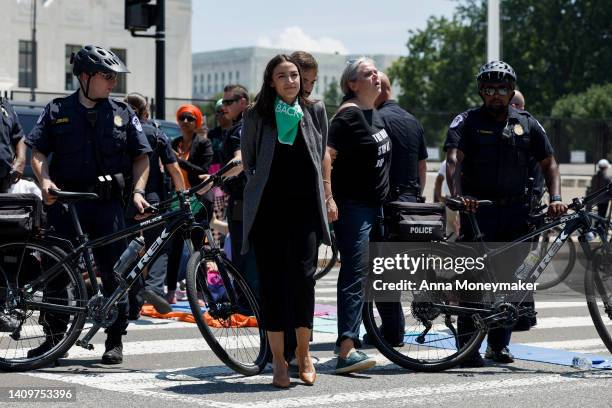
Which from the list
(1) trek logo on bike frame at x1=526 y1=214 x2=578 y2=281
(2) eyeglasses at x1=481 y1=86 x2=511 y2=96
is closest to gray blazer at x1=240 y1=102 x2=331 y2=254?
(2) eyeglasses at x1=481 y1=86 x2=511 y2=96

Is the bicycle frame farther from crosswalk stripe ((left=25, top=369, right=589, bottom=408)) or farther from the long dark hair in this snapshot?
the long dark hair

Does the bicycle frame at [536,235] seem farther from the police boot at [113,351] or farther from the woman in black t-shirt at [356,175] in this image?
the police boot at [113,351]

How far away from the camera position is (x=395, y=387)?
6844 mm

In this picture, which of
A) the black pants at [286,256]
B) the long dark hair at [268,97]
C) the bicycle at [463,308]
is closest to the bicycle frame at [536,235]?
the bicycle at [463,308]

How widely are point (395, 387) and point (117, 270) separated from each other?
69.7 inches

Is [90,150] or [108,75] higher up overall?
[108,75]

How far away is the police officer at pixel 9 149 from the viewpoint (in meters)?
8.95

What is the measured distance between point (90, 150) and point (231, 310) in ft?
4.26

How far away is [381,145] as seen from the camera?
764 cm

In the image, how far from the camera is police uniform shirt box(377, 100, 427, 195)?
28.1 feet

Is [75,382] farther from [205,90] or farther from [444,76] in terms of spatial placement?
[205,90]

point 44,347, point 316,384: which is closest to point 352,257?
point 316,384

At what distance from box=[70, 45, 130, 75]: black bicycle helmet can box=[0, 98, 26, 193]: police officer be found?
1687mm

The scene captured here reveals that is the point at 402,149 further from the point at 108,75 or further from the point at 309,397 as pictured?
the point at 309,397
